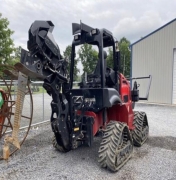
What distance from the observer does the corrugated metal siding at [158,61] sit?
13.2 metres

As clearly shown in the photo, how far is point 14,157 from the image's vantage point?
13.8 ft

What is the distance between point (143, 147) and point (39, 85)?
4.34 meters

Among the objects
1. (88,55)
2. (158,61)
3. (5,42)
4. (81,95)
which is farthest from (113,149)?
(5,42)

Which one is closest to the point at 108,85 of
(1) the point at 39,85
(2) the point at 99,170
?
(2) the point at 99,170

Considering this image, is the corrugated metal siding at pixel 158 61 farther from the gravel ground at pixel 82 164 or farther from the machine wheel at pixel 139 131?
the machine wheel at pixel 139 131

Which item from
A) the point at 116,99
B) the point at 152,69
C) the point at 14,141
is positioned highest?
the point at 152,69

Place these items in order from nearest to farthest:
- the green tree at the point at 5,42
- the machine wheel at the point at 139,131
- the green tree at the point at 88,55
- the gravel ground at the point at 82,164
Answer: the gravel ground at the point at 82,164, the machine wheel at the point at 139,131, the green tree at the point at 88,55, the green tree at the point at 5,42

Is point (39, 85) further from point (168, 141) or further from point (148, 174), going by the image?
point (148, 174)

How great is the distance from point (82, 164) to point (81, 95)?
4.18 ft

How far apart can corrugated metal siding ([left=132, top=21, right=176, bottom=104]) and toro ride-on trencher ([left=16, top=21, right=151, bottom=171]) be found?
987 centimetres

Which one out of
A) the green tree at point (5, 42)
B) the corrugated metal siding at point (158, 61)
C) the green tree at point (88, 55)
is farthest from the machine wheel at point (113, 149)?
the green tree at point (5, 42)

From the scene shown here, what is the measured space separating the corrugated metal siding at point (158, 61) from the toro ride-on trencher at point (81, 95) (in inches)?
389

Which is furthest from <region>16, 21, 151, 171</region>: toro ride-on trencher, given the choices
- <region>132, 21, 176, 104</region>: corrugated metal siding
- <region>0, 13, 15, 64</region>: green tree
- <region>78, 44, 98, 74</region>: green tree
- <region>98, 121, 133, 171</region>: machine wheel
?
<region>0, 13, 15, 64</region>: green tree

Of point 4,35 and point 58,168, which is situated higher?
point 4,35
